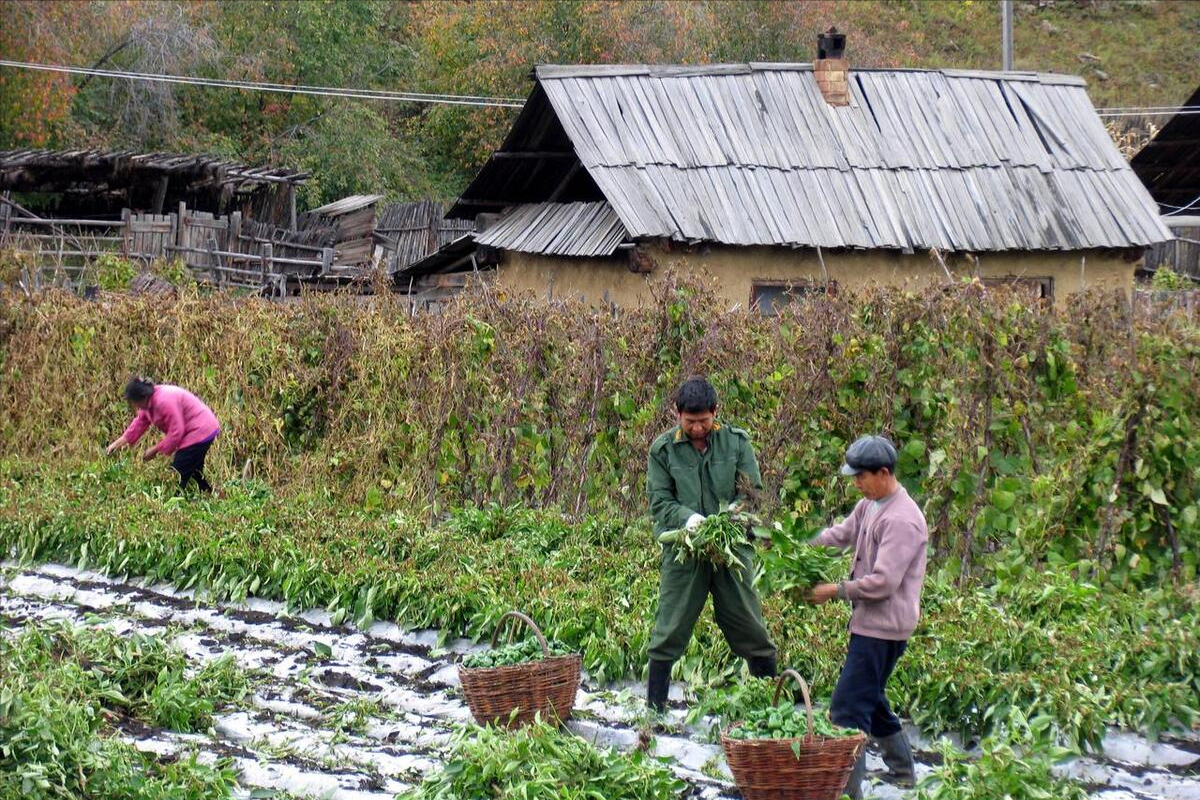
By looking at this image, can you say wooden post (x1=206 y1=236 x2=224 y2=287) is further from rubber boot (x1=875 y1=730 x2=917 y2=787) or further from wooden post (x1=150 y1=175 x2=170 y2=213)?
rubber boot (x1=875 y1=730 x2=917 y2=787)

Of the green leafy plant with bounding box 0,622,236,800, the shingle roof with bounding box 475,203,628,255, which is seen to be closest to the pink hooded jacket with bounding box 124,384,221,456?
the green leafy plant with bounding box 0,622,236,800

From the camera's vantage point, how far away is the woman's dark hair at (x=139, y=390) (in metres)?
12.4

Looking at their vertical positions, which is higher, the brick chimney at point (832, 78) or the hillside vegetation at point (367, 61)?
the hillside vegetation at point (367, 61)

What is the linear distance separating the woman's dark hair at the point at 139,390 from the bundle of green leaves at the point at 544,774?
7353mm

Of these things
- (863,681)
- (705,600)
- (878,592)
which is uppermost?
(878,592)

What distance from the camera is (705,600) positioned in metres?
6.91

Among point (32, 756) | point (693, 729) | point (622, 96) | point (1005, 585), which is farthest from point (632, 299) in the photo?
point (32, 756)

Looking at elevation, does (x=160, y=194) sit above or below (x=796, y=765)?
above

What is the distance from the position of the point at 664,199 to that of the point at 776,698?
35.2ft

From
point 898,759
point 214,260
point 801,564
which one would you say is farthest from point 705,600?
point 214,260

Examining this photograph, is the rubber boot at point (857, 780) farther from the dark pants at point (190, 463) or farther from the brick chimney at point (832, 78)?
the brick chimney at point (832, 78)

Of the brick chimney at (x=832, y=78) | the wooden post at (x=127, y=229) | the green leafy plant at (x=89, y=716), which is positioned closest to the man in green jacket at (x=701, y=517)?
the green leafy plant at (x=89, y=716)

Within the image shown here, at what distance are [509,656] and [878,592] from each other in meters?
2.05

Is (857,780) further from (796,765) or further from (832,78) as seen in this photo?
(832,78)
